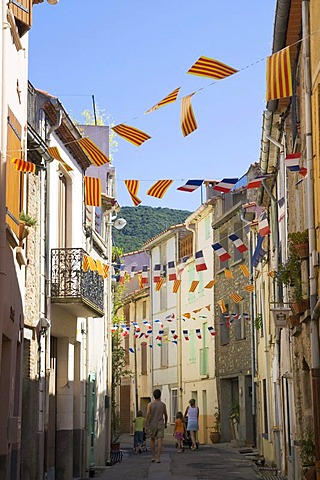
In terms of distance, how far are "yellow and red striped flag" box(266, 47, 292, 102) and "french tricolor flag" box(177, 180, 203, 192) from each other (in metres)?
5.36

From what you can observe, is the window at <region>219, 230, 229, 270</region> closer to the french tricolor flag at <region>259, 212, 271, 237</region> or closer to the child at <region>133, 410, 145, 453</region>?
the child at <region>133, 410, 145, 453</region>

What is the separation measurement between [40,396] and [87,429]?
6009 millimetres

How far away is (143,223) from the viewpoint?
87.6 metres

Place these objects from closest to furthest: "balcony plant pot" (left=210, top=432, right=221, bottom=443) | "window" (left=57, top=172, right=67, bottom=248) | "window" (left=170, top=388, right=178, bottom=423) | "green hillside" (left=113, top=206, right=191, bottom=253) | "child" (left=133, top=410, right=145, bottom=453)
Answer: "window" (left=57, top=172, right=67, bottom=248)
"child" (left=133, top=410, right=145, bottom=453)
"balcony plant pot" (left=210, top=432, right=221, bottom=443)
"window" (left=170, top=388, right=178, bottom=423)
"green hillside" (left=113, top=206, right=191, bottom=253)

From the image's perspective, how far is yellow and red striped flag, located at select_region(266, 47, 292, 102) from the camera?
1044 cm

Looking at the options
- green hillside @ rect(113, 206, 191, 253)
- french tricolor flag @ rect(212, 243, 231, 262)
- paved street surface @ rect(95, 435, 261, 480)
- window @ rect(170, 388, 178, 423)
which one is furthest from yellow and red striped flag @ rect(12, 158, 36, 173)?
green hillside @ rect(113, 206, 191, 253)

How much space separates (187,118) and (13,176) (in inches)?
128

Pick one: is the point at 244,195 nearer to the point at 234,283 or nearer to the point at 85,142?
the point at 234,283

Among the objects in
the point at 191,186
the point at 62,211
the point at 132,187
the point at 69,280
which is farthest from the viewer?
the point at 62,211

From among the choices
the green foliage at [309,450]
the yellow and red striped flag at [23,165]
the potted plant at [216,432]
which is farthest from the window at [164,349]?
the yellow and red striped flag at [23,165]

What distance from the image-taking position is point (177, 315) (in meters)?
47.1

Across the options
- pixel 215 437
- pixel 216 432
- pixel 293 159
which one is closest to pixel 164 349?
pixel 216 432

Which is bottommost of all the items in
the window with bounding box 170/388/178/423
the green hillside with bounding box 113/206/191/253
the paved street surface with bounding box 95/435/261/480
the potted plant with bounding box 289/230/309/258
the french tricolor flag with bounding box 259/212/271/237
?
the paved street surface with bounding box 95/435/261/480

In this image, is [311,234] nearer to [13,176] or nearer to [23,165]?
[23,165]
